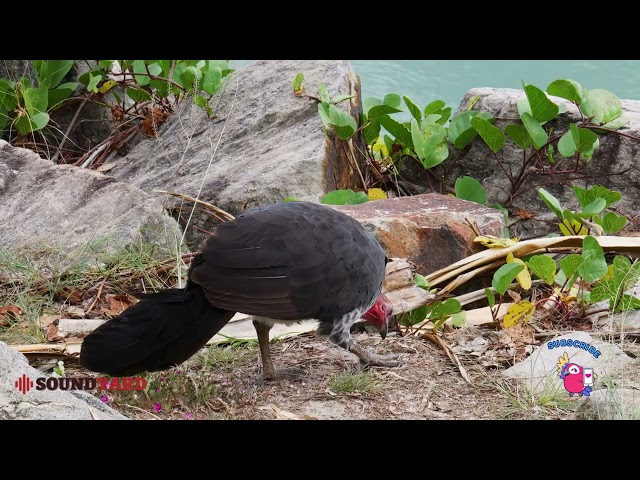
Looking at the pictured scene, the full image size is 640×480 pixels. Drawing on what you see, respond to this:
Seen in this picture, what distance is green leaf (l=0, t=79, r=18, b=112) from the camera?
6.06 meters

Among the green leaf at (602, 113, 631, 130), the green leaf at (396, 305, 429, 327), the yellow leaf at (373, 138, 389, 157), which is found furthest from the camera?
the yellow leaf at (373, 138, 389, 157)

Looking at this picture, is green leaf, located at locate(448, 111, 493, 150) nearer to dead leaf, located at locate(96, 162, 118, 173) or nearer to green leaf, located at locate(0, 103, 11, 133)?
dead leaf, located at locate(96, 162, 118, 173)

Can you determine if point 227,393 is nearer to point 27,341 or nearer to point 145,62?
point 27,341

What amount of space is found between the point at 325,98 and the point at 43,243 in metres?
1.91

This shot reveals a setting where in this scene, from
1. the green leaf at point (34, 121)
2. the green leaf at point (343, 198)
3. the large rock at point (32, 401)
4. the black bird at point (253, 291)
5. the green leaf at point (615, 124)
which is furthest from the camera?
the green leaf at point (34, 121)

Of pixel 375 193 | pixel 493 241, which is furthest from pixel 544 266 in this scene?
pixel 375 193

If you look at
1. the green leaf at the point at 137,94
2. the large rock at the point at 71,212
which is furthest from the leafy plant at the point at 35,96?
the large rock at the point at 71,212

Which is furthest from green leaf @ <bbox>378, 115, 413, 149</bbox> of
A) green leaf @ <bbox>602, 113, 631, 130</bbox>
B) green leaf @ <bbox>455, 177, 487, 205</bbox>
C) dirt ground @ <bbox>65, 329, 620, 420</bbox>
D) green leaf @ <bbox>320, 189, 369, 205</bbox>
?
dirt ground @ <bbox>65, 329, 620, 420</bbox>

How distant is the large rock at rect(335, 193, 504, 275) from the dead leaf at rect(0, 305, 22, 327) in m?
1.76

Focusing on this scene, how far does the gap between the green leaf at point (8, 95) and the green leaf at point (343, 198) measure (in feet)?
8.45

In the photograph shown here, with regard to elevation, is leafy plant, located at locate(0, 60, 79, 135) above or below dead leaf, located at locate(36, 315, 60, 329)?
above

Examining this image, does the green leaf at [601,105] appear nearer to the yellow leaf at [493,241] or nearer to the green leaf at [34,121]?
the yellow leaf at [493,241]

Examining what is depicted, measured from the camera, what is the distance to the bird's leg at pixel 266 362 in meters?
3.68

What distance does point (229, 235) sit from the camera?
3.31 m
